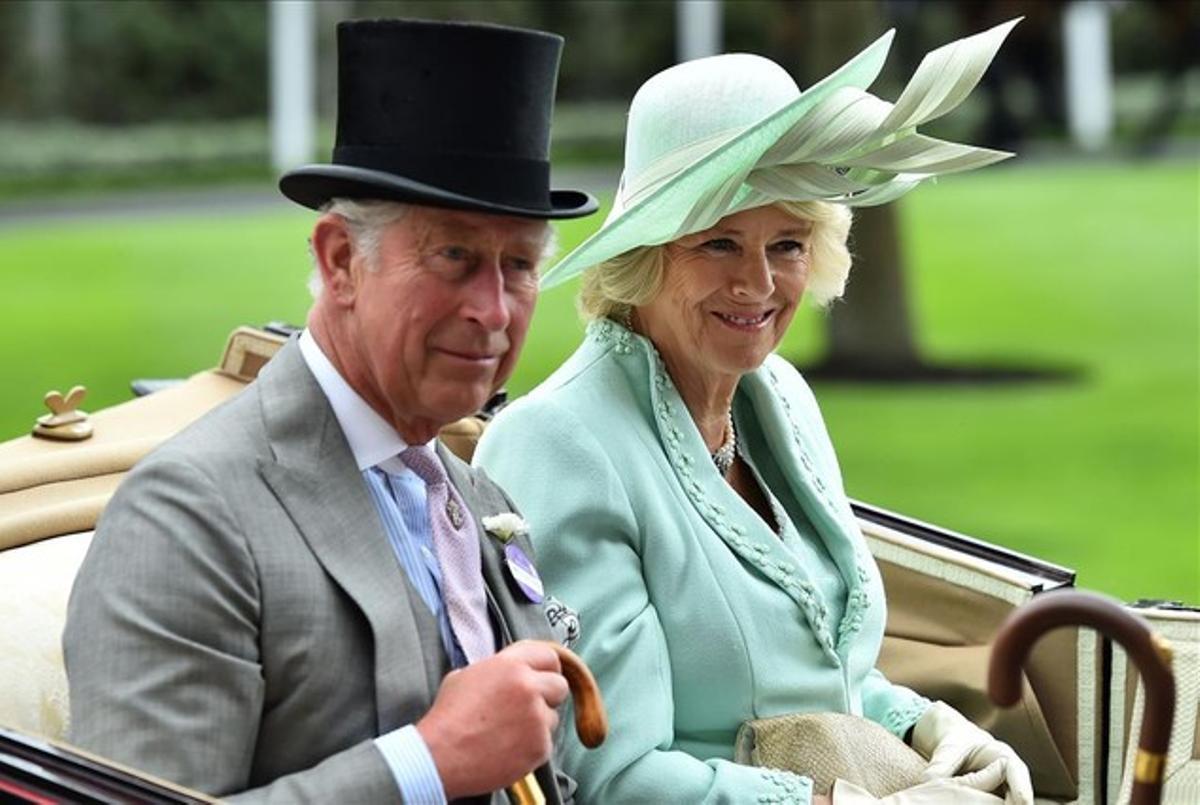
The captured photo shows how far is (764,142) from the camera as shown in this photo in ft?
10.2

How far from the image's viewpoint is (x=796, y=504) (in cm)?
344

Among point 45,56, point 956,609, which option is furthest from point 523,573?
point 45,56

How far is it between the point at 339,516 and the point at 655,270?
3.04ft

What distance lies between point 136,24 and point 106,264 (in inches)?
424

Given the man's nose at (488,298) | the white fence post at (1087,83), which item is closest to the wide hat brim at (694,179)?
the man's nose at (488,298)

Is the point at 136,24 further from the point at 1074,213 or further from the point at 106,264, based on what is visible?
the point at 1074,213

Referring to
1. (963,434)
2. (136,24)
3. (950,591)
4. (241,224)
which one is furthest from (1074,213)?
(950,591)

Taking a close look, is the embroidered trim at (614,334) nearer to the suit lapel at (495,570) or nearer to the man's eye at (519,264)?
the suit lapel at (495,570)

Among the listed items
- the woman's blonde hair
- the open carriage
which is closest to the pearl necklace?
the woman's blonde hair

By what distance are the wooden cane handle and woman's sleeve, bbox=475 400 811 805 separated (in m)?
0.49

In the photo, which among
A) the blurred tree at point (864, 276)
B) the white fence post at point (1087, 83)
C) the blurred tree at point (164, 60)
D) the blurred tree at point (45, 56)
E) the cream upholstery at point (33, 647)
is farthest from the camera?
the blurred tree at point (164, 60)

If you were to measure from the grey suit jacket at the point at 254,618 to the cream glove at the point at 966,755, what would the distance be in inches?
39.1

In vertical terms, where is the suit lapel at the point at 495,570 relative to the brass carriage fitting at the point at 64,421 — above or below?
above

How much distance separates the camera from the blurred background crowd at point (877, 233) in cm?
1088
